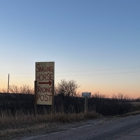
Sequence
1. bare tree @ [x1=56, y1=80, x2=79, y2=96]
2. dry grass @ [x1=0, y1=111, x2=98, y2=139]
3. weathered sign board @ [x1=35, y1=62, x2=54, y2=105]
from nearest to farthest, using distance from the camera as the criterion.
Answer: dry grass @ [x1=0, y1=111, x2=98, y2=139] < weathered sign board @ [x1=35, y1=62, x2=54, y2=105] < bare tree @ [x1=56, y1=80, x2=79, y2=96]

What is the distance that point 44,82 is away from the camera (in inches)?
808

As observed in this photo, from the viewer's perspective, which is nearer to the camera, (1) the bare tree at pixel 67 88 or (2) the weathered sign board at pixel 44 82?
(2) the weathered sign board at pixel 44 82

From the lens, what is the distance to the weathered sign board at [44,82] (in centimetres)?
2022

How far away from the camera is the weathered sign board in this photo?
66.3 feet

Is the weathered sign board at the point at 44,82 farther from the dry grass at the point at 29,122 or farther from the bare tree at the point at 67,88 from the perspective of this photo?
the bare tree at the point at 67,88

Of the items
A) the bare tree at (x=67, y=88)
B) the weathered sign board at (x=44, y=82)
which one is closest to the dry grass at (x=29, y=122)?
the weathered sign board at (x=44, y=82)

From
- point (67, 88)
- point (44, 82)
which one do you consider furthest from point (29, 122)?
point (67, 88)

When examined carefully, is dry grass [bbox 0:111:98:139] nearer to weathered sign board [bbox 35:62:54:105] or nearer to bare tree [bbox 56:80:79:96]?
weathered sign board [bbox 35:62:54:105]

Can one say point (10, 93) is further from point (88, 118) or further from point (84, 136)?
point (84, 136)

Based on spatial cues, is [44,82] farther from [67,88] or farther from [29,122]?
[67,88]

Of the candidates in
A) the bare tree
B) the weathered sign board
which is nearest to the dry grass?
the weathered sign board

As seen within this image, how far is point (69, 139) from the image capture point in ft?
35.8

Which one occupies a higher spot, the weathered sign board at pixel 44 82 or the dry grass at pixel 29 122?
the weathered sign board at pixel 44 82

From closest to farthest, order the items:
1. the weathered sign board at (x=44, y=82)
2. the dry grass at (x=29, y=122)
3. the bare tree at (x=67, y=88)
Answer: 1. the dry grass at (x=29, y=122)
2. the weathered sign board at (x=44, y=82)
3. the bare tree at (x=67, y=88)
